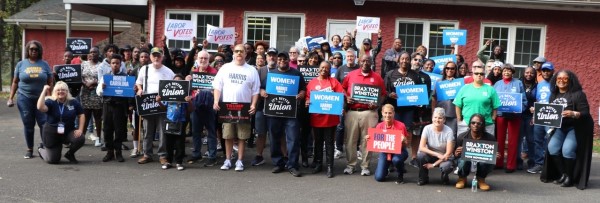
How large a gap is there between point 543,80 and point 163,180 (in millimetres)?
5978

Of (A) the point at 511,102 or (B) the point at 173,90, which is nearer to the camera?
(B) the point at 173,90

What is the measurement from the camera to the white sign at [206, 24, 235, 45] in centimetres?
1225

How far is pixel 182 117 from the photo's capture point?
908 cm

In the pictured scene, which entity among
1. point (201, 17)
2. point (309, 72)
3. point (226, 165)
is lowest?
point (226, 165)

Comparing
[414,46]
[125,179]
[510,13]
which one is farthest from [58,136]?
[510,13]

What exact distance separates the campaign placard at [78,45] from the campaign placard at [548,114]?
881cm

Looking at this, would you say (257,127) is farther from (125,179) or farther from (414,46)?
(414,46)

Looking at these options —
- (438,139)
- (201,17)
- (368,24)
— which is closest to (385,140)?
(438,139)

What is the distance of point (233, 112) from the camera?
8766 millimetres

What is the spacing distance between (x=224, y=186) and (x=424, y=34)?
27.4ft

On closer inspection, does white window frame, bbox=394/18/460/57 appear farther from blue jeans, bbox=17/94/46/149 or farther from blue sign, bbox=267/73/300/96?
blue jeans, bbox=17/94/46/149

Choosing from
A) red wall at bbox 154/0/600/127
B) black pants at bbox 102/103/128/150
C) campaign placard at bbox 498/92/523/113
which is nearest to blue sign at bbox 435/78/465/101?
campaign placard at bbox 498/92/523/113

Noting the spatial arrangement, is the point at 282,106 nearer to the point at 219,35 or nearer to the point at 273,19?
the point at 219,35

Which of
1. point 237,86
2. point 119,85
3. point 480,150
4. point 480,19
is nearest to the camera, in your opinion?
point 480,150
